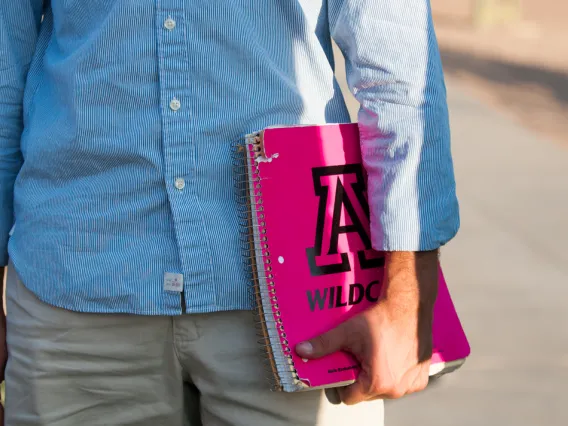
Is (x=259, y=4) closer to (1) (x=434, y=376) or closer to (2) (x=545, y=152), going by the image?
(1) (x=434, y=376)

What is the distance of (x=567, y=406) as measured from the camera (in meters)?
4.09

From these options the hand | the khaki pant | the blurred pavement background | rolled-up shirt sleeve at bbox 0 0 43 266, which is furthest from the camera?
the blurred pavement background

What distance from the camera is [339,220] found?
176cm

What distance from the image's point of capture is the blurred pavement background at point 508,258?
412 centimetres

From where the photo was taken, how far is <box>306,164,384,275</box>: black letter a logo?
1744 mm

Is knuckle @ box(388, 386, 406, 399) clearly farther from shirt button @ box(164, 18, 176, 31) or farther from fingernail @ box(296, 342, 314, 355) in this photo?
shirt button @ box(164, 18, 176, 31)

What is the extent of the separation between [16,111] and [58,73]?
19cm

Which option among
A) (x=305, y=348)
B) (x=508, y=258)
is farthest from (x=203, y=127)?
(x=508, y=258)

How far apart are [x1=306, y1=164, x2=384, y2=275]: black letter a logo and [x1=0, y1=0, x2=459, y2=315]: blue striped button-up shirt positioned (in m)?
0.04

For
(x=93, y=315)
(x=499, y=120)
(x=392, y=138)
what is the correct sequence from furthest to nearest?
1. (x=499, y=120)
2. (x=93, y=315)
3. (x=392, y=138)

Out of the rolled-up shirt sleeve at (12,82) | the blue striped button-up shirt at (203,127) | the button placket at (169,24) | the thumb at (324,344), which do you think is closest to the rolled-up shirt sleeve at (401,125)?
the blue striped button-up shirt at (203,127)

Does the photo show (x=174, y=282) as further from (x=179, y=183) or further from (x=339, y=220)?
(x=339, y=220)

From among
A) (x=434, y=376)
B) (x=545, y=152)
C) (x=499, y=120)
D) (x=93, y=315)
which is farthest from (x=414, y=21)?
(x=499, y=120)

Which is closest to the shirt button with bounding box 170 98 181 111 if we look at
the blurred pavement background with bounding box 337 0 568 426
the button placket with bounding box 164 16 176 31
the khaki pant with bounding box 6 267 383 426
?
the button placket with bounding box 164 16 176 31
